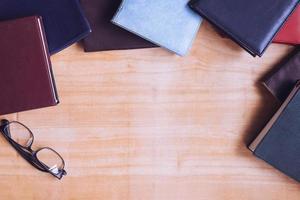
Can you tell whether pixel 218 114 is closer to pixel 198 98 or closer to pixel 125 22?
pixel 198 98

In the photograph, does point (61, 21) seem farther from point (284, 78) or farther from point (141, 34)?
point (284, 78)

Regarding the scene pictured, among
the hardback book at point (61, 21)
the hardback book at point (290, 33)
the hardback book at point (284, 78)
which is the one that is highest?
the hardback book at point (290, 33)

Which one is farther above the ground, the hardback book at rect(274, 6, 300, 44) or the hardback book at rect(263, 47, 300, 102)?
the hardback book at rect(274, 6, 300, 44)

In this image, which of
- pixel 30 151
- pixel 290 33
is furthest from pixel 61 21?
pixel 290 33

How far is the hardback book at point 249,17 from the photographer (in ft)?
2.62

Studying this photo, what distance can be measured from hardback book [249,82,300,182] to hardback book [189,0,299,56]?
0.11 metres

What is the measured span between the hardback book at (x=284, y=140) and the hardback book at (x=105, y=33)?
0.27 m

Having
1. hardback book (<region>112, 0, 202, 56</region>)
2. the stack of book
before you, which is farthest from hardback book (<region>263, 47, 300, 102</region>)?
hardback book (<region>112, 0, 202, 56</region>)

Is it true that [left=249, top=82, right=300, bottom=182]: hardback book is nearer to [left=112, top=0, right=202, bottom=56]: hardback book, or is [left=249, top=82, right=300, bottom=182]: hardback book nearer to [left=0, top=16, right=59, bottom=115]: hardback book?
[left=112, top=0, right=202, bottom=56]: hardback book

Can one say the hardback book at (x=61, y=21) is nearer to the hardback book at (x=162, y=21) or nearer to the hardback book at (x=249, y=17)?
the hardback book at (x=162, y=21)

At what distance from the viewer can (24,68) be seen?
783 millimetres

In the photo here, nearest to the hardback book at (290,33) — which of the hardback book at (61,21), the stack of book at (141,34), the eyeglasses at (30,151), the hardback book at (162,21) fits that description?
the stack of book at (141,34)

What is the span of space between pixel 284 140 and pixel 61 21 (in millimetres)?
458

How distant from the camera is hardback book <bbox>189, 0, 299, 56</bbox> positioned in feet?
2.62
